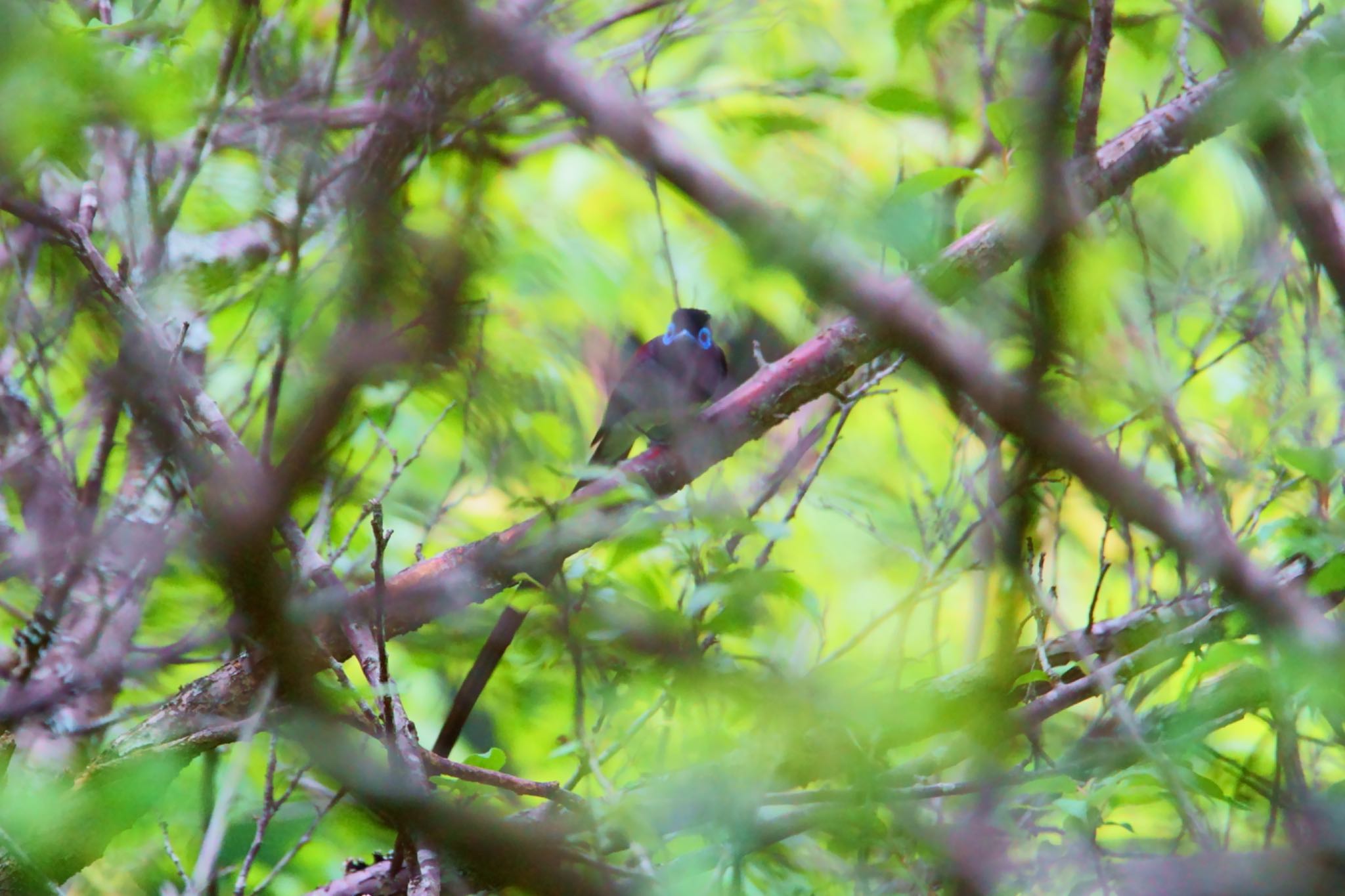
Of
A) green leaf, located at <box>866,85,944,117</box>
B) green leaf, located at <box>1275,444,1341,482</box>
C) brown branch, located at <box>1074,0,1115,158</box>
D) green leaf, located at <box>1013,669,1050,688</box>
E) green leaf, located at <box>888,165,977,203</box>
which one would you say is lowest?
green leaf, located at <box>1013,669,1050,688</box>

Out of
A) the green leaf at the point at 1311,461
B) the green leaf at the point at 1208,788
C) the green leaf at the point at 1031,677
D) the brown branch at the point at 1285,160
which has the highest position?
the green leaf at the point at 1311,461

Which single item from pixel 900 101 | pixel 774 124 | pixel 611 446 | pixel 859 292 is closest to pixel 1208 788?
pixel 859 292

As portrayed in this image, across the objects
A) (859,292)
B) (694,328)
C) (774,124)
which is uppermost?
(694,328)

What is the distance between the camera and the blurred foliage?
127cm

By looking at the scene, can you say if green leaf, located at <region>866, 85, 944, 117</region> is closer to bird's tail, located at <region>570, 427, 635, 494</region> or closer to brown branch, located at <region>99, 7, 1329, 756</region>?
brown branch, located at <region>99, 7, 1329, 756</region>

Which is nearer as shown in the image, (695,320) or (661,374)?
(661,374)

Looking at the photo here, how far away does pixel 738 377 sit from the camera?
3662 millimetres

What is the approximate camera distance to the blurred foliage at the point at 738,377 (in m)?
1.27

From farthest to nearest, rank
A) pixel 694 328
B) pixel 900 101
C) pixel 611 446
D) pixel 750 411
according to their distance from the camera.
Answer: pixel 611 446 → pixel 694 328 → pixel 750 411 → pixel 900 101

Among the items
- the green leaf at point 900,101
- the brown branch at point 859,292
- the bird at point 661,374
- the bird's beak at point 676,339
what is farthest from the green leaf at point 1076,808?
the bird's beak at point 676,339

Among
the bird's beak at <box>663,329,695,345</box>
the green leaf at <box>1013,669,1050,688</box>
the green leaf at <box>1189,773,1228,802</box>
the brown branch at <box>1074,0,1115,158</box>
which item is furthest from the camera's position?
the bird's beak at <box>663,329,695,345</box>

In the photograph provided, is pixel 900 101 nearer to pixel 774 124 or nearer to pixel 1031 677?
pixel 774 124

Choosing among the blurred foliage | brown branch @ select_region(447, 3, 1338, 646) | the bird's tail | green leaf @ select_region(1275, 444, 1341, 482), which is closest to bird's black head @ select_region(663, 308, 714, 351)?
the blurred foliage

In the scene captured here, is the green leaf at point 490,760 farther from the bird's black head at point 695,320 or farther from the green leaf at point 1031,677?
the bird's black head at point 695,320
